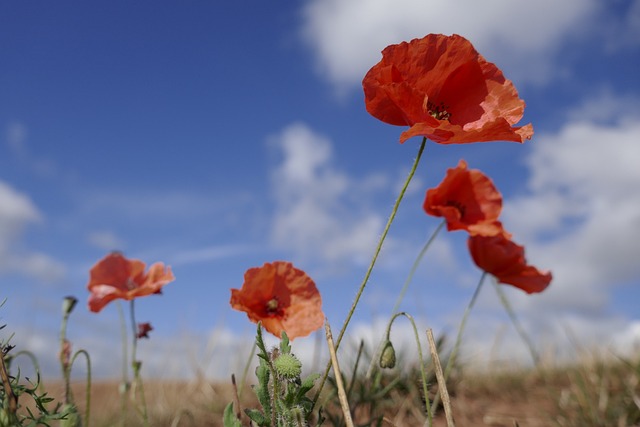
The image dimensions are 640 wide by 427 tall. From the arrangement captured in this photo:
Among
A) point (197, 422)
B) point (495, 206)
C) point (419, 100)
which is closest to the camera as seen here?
point (419, 100)

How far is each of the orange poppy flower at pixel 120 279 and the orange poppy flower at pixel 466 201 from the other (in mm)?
1147

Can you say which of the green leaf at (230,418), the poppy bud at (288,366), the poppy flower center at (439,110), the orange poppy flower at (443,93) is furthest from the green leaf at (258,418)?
the poppy flower center at (439,110)

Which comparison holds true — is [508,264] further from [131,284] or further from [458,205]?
[131,284]

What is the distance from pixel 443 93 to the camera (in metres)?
1.87

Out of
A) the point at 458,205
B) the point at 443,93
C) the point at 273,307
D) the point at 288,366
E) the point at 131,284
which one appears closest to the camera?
the point at 288,366

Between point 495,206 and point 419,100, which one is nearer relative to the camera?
point 419,100

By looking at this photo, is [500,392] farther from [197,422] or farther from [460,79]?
[460,79]

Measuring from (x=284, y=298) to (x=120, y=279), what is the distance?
1006 mm

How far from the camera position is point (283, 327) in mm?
2105

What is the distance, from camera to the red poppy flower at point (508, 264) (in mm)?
2867

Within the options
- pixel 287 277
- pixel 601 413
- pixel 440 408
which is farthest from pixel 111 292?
pixel 601 413

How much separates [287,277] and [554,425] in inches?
89.6

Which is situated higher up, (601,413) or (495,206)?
(495,206)

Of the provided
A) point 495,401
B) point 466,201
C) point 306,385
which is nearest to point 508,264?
point 466,201
